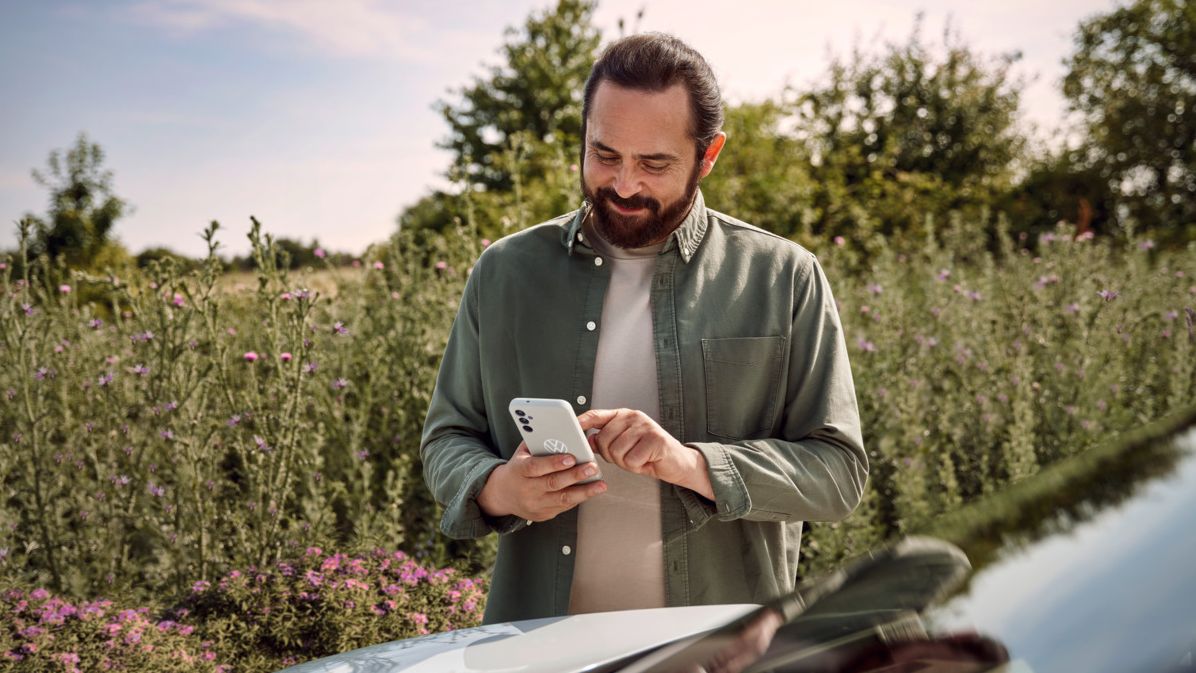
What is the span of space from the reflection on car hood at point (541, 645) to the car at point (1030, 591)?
22 centimetres

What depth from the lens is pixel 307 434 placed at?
396 cm

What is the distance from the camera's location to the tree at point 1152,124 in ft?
64.9

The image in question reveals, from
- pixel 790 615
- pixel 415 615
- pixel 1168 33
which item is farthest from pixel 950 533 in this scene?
pixel 1168 33

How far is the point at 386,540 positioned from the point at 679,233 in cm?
230

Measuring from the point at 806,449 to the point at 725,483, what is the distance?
20 centimetres

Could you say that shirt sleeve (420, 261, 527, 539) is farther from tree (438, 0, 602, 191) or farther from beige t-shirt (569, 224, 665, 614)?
tree (438, 0, 602, 191)

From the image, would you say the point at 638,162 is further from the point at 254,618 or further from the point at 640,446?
the point at 254,618

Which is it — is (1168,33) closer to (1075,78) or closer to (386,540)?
(1075,78)

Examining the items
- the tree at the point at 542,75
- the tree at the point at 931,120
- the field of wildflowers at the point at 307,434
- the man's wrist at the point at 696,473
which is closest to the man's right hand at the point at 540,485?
the man's wrist at the point at 696,473

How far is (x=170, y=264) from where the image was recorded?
141 inches

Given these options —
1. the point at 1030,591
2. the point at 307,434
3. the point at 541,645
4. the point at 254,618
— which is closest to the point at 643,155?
the point at 541,645

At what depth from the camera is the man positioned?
1777 mm

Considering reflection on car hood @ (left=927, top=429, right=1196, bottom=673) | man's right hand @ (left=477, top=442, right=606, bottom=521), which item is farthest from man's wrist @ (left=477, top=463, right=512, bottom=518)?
reflection on car hood @ (left=927, top=429, right=1196, bottom=673)

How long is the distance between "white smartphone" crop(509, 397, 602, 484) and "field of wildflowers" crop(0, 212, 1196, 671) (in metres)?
1.62
